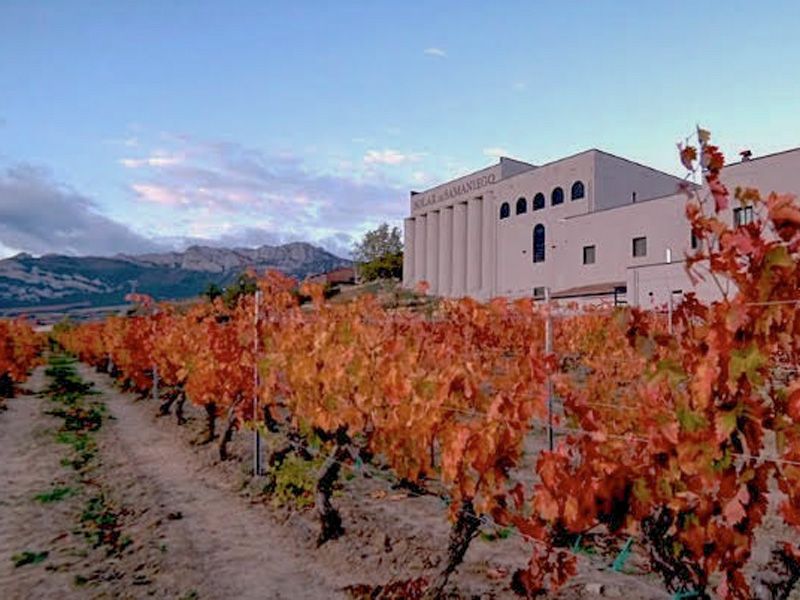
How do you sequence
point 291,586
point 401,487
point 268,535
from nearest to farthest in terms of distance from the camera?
point 291,586
point 268,535
point 401,487

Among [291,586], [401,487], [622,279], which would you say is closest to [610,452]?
[291,586]

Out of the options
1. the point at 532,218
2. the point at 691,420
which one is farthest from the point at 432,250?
the point at 691,420

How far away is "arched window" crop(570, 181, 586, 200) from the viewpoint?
3859cm

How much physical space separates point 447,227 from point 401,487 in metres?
44.1

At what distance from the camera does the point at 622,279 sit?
33062 millimetres

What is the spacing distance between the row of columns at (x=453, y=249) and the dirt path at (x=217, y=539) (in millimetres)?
35797

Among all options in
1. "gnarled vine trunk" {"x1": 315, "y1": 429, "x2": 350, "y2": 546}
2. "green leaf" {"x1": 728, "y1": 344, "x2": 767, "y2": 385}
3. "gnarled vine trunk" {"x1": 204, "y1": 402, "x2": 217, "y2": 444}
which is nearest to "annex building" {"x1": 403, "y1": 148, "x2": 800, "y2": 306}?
"gnarled vine trunk" {"x1": 204, "y1": 402, "x2": 217, "y2": 444}

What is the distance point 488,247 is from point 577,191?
868 cm

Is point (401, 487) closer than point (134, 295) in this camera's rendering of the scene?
Result: Yes

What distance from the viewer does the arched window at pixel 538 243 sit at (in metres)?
40.8

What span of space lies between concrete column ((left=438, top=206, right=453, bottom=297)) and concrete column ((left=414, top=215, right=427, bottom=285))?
8.50ft

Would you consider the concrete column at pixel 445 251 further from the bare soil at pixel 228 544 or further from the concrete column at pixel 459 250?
the bare soil at pixel 228 544

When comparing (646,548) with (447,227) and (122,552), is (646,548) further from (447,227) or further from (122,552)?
(447,227)

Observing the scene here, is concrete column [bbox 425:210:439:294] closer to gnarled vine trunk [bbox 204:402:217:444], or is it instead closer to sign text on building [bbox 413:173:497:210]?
sign text on building [bbox 413:173:497:210]
